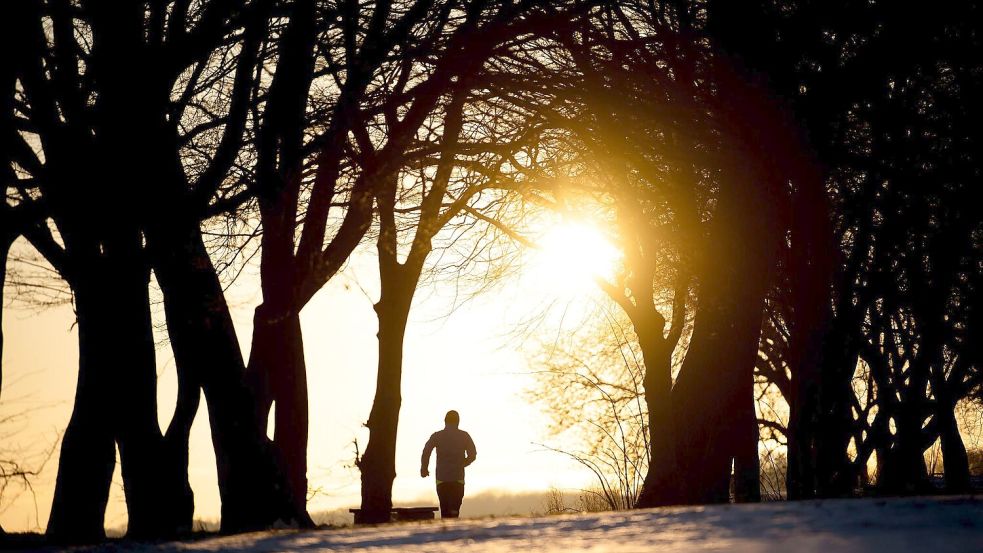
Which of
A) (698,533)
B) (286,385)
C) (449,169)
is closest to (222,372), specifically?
(286,385)

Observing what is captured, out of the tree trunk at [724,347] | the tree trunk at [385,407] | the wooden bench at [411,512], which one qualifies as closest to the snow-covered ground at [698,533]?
the tree trunk at [724,347]

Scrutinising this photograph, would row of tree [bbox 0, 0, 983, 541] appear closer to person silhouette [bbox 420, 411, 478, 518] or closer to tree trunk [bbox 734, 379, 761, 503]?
tree trunk [bbox 734, 379, 761, 503]

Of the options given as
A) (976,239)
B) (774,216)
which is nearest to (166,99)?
(774,216)

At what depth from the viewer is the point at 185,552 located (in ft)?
16.5

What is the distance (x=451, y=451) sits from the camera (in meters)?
15.7

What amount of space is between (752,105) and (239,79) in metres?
5.15

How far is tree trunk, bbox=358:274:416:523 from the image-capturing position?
47.5 ft

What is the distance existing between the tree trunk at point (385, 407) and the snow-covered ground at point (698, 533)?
8494 mm

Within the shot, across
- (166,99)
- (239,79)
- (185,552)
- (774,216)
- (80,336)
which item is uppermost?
(239,79)

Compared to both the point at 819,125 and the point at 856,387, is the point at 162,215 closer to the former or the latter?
the point at 819,125

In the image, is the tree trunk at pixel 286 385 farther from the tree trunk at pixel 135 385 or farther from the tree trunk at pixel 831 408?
the tree trunk at pixel 831 408

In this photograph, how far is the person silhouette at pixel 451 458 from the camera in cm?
1577

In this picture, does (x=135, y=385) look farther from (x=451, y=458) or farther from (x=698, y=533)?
(x=698, y=533)

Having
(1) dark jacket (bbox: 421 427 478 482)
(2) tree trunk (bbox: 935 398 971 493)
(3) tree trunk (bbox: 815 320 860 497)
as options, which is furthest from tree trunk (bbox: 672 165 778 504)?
(2) tree trunk (bbox: 935 398 971 493)
